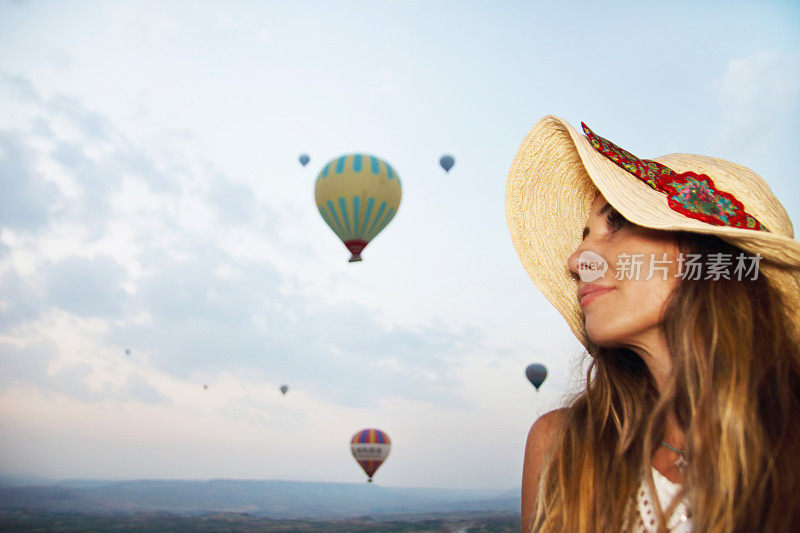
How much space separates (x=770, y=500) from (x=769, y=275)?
93 cm

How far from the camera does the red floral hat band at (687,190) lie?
2314mm

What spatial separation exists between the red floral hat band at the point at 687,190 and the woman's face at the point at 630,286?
6.4 inches

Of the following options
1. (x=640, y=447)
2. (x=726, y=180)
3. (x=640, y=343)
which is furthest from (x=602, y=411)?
(x=726, y=180)

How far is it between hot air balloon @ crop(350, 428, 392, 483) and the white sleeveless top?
49.4 meters

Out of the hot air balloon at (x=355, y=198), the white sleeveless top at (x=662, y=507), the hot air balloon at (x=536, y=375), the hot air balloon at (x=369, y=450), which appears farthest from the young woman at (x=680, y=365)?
the hot air balloon at (x=369, y=450)

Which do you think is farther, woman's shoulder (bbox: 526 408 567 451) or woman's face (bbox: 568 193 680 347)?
woman's shoulder (bbox: 526 408 567 451)

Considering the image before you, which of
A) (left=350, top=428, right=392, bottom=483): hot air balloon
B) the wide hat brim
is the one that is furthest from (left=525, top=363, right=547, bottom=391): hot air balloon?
the wide hat brim

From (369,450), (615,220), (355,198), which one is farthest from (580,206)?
(369,450)

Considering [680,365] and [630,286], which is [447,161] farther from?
[680,365]

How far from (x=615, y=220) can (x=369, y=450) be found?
50.4 metres

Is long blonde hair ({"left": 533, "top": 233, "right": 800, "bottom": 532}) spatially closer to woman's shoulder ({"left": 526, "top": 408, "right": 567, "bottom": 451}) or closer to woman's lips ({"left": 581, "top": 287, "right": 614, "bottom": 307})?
woman's shoulder ({"left": 526, "top": 408, "right": 567, "bottom": 451})

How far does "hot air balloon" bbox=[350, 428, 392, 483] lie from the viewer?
4962 cm

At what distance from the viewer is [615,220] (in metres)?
2.60

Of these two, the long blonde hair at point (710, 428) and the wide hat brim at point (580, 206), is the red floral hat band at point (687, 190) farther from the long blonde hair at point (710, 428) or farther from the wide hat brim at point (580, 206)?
the long blonde hair at point (710, 428)
